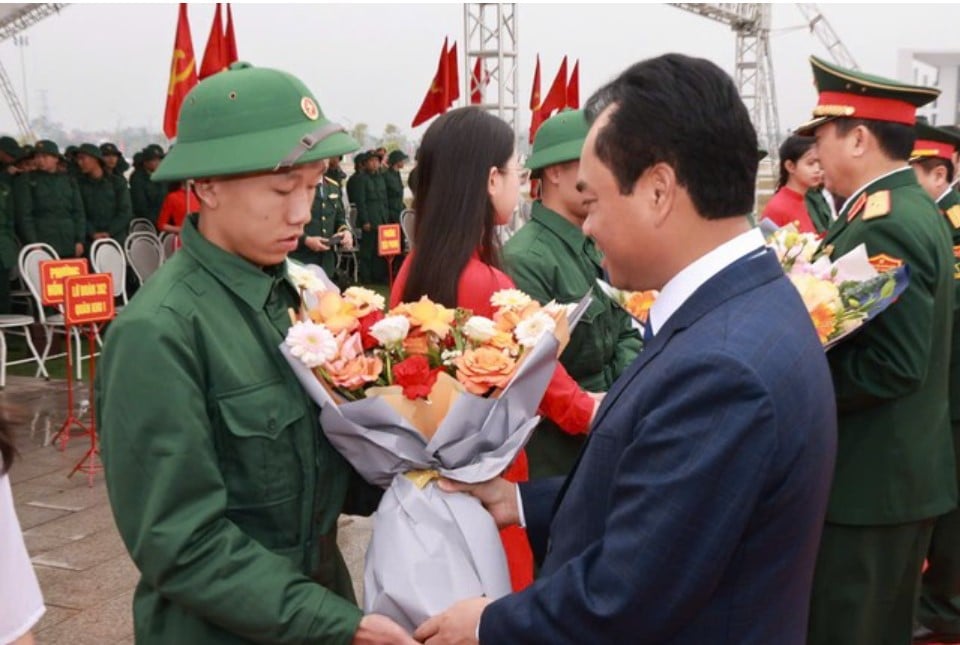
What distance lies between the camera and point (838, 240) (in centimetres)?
276

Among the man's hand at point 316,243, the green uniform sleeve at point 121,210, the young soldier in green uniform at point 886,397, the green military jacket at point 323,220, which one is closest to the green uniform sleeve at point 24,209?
the green uniform sleeve at point 121,210

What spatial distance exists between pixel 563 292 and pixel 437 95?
7.12 meters

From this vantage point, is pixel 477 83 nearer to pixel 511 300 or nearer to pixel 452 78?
pixel 452 78

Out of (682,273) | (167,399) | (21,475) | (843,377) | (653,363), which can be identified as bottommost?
(21,475)

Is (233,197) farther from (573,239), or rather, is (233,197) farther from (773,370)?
(573,239)

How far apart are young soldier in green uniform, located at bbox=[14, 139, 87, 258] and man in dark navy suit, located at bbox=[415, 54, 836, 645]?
10.2 meters

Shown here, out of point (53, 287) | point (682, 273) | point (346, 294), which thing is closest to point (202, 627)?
point (346, 294)

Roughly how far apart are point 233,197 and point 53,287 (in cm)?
415

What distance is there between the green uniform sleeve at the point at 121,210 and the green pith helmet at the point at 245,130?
10634mm

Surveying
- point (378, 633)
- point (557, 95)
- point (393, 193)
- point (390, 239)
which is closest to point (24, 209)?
point (390, 239)

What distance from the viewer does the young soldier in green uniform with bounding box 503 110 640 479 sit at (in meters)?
2.73

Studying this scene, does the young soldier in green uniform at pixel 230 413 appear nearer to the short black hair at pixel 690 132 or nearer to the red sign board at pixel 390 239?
the short black hair at pixel 690 132

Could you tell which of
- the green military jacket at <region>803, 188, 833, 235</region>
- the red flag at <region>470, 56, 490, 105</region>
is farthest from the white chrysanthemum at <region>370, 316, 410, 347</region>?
the red flag at <region>470, 56, 490, 105</region>

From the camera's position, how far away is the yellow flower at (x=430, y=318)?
1.71m
